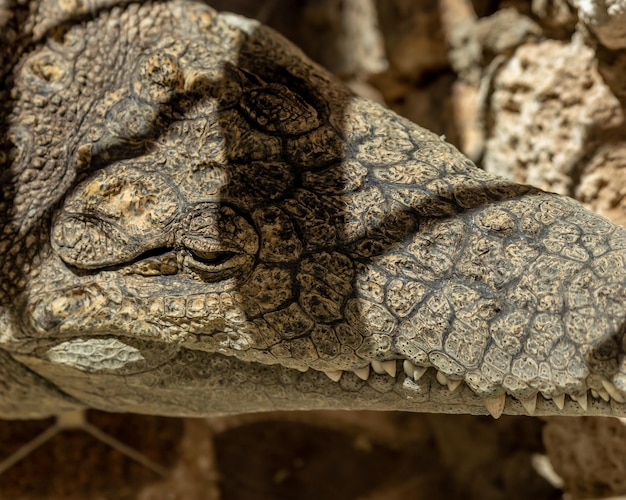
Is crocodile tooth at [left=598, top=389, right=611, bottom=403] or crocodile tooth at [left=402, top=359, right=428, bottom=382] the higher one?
crocodile tooth at [left=598, top=389, right=611, bottom=403]

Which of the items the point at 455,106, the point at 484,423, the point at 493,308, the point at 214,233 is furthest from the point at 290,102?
the point at 484,423

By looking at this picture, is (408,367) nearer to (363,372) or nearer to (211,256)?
(363,372)

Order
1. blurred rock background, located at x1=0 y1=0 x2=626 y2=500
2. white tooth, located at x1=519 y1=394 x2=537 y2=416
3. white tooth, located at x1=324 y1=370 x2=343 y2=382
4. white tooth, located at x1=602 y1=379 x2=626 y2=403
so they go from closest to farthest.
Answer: white tooth, located at x1=602 y1=379 x2=626 y2=403, white tooth, located at x1=519 y1=394 x2=537 y2=416, white tooth, located at x1=324 y1=370 x2=343 y2=382, blurred rock background, located at x1=0 y1=0 x2=626 y2=500

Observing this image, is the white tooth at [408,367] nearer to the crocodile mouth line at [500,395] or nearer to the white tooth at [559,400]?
the crocodile mouth line at [500,395]

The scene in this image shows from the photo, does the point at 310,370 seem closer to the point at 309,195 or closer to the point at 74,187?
the point at 309,195

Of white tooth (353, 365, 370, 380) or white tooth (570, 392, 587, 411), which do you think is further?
white tooth (353, 365, 370, 380)

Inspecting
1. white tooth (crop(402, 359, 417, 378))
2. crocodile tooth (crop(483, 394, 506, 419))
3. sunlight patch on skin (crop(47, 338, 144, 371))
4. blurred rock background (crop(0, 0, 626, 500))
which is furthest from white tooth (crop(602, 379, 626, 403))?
sunlight patch on skin (crop(47, 338, 144, 371))

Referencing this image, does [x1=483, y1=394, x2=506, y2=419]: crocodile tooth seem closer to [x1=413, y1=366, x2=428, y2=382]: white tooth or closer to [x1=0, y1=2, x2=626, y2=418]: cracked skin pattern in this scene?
[x1=0, y1=2, x2=626, y2=418]: cracked skin pattern
